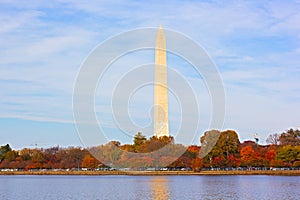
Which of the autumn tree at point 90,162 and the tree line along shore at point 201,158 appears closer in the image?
the tree line along shore at point 201,158

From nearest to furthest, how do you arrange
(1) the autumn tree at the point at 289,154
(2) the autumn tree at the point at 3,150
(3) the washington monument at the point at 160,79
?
(1) the autumn tree at the point at 289,154, (3) the washington monument at the point at 160,79, (2) the autumn tree at the point at 3,150

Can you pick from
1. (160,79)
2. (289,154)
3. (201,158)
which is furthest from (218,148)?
(160,79)

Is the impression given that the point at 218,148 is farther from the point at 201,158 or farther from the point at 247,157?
the point at 247,157

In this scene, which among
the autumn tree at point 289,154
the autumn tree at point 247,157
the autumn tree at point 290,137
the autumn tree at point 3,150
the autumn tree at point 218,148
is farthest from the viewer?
the autumn tree at point 3,150

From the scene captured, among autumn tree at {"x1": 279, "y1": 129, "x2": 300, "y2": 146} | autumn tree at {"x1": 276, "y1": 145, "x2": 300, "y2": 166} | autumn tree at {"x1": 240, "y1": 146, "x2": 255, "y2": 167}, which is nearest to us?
autumn tree at {"x1": 276, "y1": 145, "x2": 300, "y2": 166}

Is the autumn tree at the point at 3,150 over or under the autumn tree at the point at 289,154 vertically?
over

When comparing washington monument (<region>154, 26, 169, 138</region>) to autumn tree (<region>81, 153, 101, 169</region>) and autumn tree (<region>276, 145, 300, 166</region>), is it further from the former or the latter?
autumn tree (<region>81, 153, 101, 169</region>)

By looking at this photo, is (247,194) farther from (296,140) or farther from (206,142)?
(296,140)

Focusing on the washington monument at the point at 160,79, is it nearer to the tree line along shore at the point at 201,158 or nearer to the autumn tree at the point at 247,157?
the tree line along shore at the point at 201,158

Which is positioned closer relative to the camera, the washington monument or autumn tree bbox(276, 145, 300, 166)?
autumn tree bbox(276, 145, 300, 166)

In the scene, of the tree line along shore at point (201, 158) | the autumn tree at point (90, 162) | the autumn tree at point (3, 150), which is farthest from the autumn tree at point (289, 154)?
the autumn tree at point (3, 150)

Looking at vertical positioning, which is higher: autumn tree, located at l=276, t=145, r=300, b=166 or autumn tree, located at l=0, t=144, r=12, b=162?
autumn tree, located at l=0, t=144, r=12, b=162

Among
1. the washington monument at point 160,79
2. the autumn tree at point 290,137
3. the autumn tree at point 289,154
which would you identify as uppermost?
the washington monument at point 160,79

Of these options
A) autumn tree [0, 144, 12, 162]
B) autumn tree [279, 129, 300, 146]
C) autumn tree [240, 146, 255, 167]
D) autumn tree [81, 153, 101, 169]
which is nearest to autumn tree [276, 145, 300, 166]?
autumn tree [240, 146, 255, 167]
